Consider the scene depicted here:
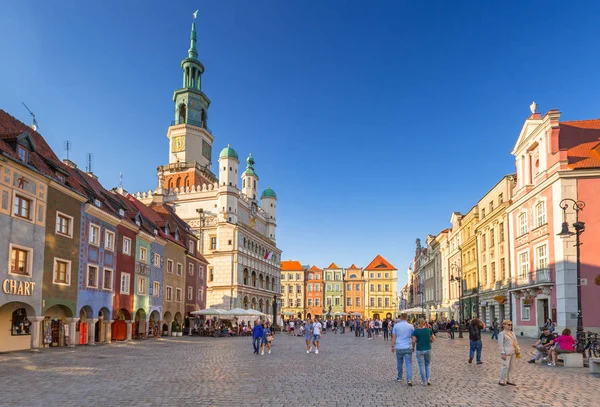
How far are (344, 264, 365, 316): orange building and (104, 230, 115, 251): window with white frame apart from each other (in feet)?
327

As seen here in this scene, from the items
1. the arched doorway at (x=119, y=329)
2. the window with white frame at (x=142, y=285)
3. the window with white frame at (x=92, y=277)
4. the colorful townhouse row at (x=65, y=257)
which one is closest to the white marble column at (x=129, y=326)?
the colorful townhouse row at (x=65, y=257)

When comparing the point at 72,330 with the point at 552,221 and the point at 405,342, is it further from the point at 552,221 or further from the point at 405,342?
the point at 552,221

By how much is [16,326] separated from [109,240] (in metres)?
8.76

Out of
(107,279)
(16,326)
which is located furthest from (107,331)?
(16,326)

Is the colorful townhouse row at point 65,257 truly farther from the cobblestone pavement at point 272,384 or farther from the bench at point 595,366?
the bench at point 595,366

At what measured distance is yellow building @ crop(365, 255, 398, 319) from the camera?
126m

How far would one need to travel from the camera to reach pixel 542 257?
37.9 meters

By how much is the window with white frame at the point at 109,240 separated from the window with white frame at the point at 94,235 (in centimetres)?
100

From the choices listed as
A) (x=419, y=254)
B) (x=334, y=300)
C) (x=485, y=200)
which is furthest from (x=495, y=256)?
(x=334, y=300)

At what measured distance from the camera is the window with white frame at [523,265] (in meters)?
40.9

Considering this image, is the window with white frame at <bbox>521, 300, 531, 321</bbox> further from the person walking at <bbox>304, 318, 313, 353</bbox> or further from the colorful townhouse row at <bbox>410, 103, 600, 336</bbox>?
the person walking at <bbox>304, 318, 313, 353</bbox>

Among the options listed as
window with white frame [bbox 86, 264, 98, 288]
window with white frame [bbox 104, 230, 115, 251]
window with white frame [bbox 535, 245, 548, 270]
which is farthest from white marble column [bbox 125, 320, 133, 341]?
window with white frame [bbox 535, 245, 548, 270]

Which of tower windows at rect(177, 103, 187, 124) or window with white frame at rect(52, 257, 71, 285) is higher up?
tower windows at rect(177, 103, 187, 124)

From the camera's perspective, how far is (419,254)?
339 feet
